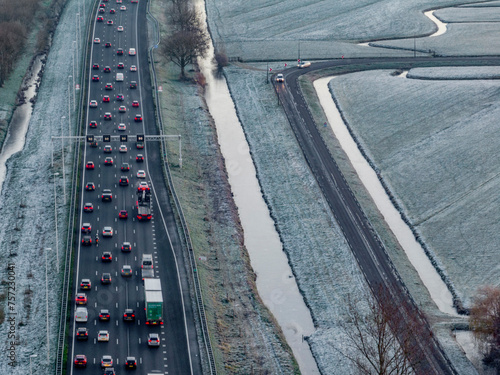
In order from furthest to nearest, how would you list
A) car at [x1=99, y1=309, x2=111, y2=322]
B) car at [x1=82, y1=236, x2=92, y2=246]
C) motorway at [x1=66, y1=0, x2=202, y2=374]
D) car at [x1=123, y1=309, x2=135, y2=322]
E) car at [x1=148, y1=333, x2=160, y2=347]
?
1. car at [x1=82, y1=236, x2=92, y2=246]
2. car at [x1=123, y1=309, x2=135, y2=322]
3. car at [x1=99, y1=309, x2=111, y2=322]
4. car at [x1=148, y1=333, x2=160, y2=347]
5. motorway at [x1=66, y1=0, x2=202, y2=374]

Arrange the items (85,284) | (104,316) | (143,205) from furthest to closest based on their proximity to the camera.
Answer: (143,205) → (85,284) → (104,316)

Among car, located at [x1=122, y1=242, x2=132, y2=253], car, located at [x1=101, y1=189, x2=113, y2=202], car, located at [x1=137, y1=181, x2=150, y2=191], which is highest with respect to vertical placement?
car, located at [x1=137, y1=181, x2=150, y2=191]

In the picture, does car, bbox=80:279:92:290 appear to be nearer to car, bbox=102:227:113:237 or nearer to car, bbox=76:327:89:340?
car, bbox=76:327:89:340

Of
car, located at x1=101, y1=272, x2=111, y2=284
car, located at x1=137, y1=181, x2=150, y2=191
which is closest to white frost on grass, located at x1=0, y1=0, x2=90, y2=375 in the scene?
car, located at x1=101, y1=272, x2=111, y2=284

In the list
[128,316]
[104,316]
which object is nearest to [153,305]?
[128,316]

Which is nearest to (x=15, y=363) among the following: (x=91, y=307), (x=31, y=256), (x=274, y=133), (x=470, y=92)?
(x=91, y=307)

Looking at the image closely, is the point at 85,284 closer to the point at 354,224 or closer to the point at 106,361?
the point at 106,361

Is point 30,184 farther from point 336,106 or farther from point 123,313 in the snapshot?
point 336,106
